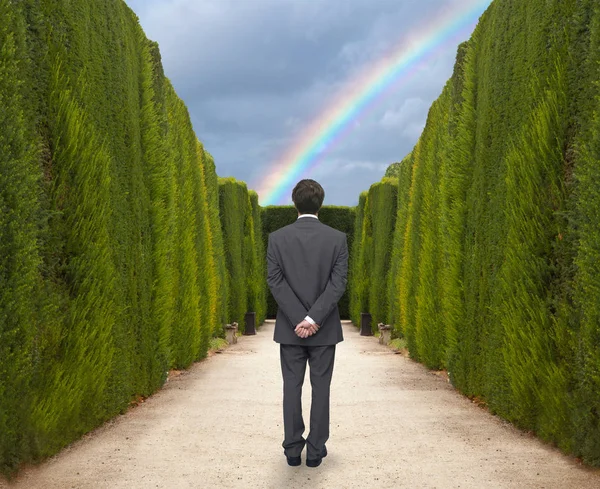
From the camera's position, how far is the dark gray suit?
181 inches

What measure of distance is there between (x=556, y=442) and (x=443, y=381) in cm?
375

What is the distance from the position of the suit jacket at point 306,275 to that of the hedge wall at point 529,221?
6.00 feet

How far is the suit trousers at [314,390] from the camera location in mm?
4590

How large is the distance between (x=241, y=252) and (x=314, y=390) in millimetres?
15070

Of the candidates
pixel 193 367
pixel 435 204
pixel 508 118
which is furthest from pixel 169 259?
pixel 508 118

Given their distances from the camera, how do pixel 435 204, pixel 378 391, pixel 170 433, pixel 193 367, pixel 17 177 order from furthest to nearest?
1. pixel 193 367
2. pixel 435 204
3. pixel 378 391
4. pixel 170 433
5. pixel 17 177

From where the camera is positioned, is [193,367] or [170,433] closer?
[170,433]

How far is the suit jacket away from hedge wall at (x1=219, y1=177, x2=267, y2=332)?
12.8m

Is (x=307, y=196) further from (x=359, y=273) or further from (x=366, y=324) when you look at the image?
(x=359, y=273)

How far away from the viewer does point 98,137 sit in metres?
6.31

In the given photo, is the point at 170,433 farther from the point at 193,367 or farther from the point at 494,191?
the point at 193,367

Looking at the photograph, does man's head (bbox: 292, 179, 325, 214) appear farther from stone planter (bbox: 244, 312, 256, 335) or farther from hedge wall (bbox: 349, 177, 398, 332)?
stone planter (bbox: 244, 312, 256, 335)

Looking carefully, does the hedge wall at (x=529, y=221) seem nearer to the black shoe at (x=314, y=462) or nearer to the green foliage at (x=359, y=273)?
the black shoe at (x=314, y=462)

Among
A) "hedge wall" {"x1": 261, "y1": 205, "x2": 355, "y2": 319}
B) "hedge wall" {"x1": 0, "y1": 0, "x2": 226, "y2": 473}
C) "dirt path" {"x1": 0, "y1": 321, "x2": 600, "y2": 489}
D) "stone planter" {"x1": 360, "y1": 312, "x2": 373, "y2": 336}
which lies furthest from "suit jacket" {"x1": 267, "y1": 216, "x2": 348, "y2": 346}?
"hedge wall" {"x1": 261, "y1": 205, "x2": 355, "y2": 319}
